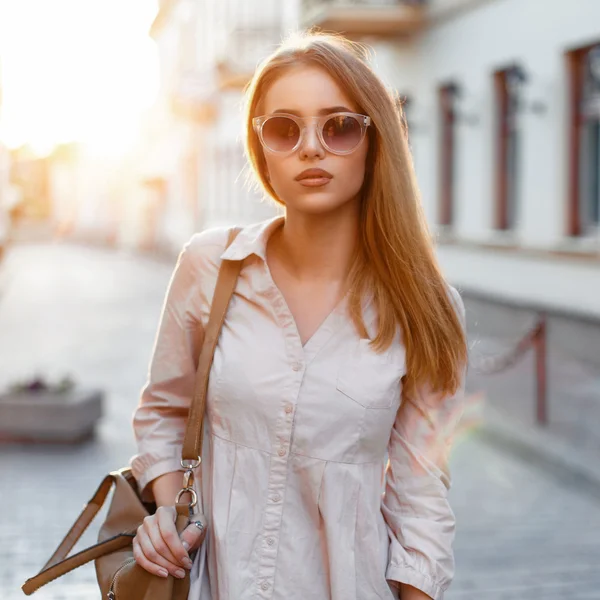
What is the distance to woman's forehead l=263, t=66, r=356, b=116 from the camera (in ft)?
7.84

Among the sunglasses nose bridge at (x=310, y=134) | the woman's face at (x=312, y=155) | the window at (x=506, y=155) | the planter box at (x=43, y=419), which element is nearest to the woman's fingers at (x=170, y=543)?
the woman's face at (x=312, y=155)

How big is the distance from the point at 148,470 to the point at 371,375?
542 millimetres

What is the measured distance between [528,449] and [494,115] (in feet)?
31.2

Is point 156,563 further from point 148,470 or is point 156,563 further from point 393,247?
point 393,247

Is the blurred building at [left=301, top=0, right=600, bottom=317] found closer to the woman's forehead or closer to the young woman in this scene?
the young woman

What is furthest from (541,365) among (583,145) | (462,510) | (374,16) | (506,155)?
(374,16)

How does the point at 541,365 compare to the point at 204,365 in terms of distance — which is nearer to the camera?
the point at 204,365

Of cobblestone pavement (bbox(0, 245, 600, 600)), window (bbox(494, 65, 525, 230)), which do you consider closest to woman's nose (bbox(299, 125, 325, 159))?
cobblestone pavement (bbox(0, 245, 600, 600))

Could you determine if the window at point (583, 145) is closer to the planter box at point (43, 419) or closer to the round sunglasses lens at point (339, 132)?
the planter box at point (43, 419)

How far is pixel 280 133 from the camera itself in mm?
2395

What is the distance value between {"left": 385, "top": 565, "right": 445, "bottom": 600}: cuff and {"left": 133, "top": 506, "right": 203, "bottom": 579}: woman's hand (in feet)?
1.34

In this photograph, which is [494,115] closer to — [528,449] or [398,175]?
[528,449]

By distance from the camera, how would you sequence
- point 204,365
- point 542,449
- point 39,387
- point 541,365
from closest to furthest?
point 204,365 → point 542,449 → point 541,365 → point 39,387

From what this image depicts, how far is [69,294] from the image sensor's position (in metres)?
27.3
